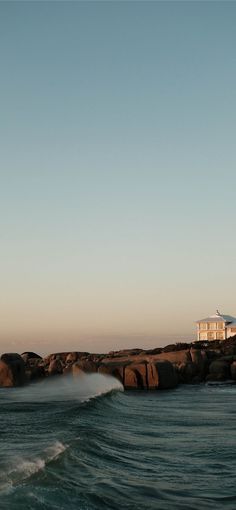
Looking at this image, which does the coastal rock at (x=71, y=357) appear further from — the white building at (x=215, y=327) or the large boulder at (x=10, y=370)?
the large boulder at (x=10, y=370)

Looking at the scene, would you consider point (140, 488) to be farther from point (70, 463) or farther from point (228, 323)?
point (228, 323)

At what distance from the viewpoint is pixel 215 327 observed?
326ft

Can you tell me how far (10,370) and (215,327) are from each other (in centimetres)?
5781

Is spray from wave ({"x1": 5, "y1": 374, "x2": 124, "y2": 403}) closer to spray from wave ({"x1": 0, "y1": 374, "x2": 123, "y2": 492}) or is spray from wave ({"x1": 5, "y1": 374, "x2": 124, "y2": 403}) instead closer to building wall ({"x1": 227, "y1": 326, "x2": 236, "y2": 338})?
spray from wave ({"x1": 0, "y1": 374, "x2": 123, "y2": 492})

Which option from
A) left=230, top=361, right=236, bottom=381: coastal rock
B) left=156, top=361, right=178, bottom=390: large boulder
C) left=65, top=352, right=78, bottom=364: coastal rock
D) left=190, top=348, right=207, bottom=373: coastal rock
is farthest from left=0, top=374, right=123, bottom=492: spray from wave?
left=65, top=352, right=78, bottom=364: coastal rock

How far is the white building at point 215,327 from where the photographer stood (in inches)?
3844

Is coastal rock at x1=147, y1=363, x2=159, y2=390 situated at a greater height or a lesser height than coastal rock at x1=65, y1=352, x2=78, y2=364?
lesser

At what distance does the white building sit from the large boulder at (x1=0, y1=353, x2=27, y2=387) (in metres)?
55.1

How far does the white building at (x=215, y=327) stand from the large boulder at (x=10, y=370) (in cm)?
5510

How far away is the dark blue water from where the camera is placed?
42.4ft

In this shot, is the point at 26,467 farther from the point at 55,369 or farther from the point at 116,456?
the point at 55,369

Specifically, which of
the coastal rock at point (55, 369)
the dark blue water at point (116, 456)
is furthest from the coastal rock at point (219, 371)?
the dark blue water at point (116, 456)

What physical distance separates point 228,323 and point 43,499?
89.2 meters

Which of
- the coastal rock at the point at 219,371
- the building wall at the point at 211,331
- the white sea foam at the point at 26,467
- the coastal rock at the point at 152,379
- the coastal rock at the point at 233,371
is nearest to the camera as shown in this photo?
the white sea foam at the point at 26,467
